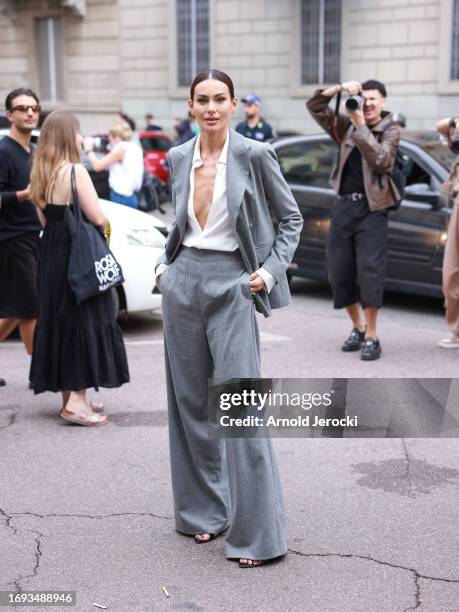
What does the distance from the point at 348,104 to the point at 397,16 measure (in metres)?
16.1

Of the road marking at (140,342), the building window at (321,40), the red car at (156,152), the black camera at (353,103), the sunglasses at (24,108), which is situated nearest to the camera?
the sunglasses at (24,108)

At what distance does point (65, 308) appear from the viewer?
5688mm

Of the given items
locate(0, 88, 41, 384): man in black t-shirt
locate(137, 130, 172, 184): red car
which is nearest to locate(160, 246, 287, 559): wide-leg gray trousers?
locate(0, 88, 41, 384): man in black t-shirt

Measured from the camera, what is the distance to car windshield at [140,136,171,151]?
21141mm

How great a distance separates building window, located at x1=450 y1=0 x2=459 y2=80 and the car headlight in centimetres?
1471

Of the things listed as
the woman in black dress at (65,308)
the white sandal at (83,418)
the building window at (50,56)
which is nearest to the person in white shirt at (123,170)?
the woman in black dress at (65,308)

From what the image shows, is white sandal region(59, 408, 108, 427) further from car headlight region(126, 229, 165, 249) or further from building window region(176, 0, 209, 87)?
building window region(176, 0, 209, 87)

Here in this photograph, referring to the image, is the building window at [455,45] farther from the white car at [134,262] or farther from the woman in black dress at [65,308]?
the woman in black dress at [65,308]

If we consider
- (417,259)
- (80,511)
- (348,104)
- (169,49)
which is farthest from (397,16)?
(80,511)

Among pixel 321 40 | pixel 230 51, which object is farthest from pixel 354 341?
pixel 230 51

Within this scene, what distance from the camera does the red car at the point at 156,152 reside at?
67.8 ft

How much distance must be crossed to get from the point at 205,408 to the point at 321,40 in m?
20.5

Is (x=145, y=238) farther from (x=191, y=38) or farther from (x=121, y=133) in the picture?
(x=191, y=38)

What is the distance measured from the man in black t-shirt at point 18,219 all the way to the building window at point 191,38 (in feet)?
63.4
